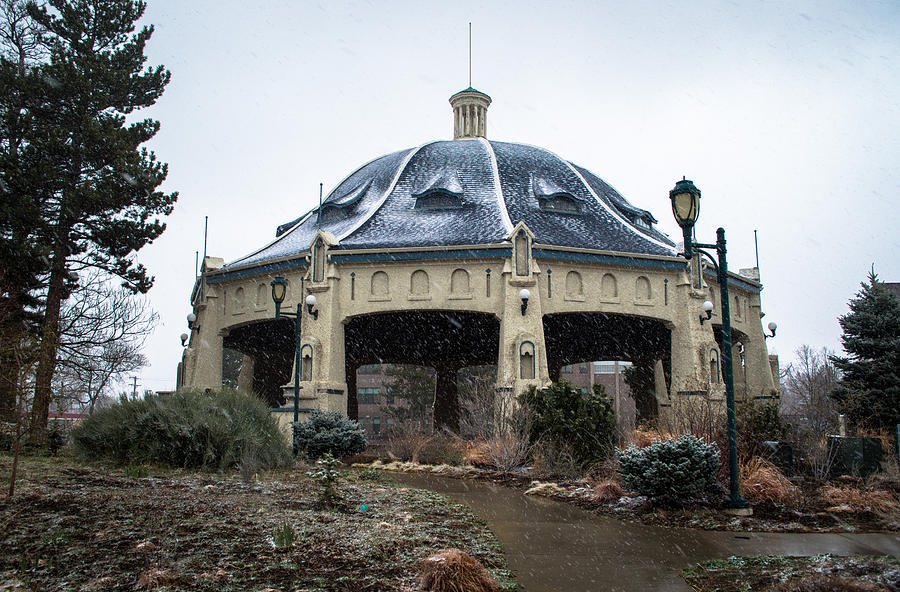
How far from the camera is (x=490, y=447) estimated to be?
1642cm

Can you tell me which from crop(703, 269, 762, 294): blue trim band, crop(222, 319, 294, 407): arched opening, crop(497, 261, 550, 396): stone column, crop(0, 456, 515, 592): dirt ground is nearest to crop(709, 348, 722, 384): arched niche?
crop(703, 269, 762, 294): blue trim band

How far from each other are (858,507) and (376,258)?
16.4 meters

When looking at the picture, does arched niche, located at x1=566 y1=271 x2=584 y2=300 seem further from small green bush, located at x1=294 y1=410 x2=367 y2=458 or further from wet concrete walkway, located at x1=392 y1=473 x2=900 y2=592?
wet concrete walkway, located at x1=392 y1=473 x2=900 y2=592

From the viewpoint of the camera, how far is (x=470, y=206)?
26.6m

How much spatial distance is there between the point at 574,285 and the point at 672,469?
14.5 meters

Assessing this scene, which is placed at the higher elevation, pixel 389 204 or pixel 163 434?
pixel 389 204

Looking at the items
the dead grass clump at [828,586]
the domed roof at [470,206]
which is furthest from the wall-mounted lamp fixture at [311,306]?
the dead grass clump at [828,586]

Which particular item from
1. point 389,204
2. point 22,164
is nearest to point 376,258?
point 389,204

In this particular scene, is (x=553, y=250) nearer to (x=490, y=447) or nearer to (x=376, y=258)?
(x=376, y=258)

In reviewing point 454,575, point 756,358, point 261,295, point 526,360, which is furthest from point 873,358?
point 454,575

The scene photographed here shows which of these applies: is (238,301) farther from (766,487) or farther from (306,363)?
(766,487)

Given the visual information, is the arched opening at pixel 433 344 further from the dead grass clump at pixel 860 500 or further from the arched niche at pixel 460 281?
the dead grass clump at pixel 860 500

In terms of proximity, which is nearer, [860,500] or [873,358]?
[860,500]

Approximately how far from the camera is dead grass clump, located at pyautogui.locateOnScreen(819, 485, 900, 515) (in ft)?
31.7
